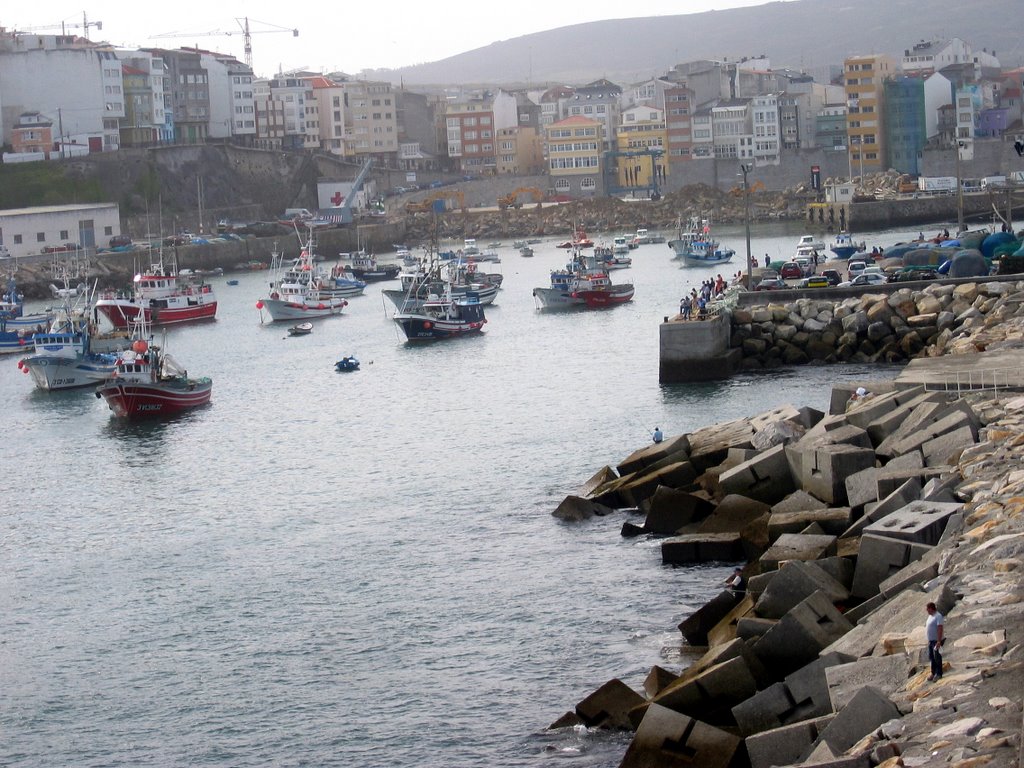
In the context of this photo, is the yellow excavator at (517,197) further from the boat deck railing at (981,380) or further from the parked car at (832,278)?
the boat deck railing at (981,380)

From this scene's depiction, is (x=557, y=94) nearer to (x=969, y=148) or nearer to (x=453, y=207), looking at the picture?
(x=453, y=207)

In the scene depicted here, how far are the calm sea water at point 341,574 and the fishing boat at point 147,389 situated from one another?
1.33 ft

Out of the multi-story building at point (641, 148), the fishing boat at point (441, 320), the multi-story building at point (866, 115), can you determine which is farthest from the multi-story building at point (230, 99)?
the fishing boat at point (441, 320)

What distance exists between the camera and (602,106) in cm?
7731

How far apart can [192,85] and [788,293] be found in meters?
51.5

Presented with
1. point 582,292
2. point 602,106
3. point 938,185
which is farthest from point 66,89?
point 582,292

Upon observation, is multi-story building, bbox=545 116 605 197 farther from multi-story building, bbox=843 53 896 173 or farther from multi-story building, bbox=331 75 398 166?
multi-story building, bbox=843 53 896 173

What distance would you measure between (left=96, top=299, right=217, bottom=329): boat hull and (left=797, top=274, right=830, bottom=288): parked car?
1486cm

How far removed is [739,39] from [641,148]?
110929 mm

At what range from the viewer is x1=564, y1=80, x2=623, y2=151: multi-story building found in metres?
76.1

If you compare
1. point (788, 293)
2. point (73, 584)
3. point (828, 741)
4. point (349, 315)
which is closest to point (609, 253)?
point (349, 315)

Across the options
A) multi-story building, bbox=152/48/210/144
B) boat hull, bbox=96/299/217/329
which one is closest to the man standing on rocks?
boat hull, bbox=96/299/217/329

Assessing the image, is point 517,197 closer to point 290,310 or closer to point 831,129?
point 831,129

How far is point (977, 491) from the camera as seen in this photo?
8.84 metres
